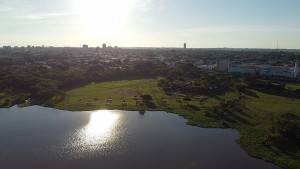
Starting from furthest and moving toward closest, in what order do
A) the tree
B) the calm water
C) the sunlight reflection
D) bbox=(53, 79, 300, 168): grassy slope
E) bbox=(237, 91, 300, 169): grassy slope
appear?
the tree < the sunlight reflection < bbox=(53, 79, 300, 168): grassy slope < bbox=(237, 91, 300, 169): grassy slope < the calm water

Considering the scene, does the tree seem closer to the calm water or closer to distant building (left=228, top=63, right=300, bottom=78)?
the calm water

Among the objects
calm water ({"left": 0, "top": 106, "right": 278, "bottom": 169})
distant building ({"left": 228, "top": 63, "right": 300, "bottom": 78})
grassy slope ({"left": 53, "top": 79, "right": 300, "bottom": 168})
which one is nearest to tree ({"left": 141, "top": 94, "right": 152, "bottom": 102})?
grassy slope ({"left": 53, "top": 79, "right": 300, "bottom": 168})

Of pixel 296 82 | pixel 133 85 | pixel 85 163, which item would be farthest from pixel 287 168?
pixel 296 82

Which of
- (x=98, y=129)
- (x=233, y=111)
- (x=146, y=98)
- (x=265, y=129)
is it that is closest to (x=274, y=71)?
(x=233, y=111)

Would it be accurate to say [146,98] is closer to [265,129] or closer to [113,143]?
[113,143]

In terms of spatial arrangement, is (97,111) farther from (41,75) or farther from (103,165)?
(41,75)

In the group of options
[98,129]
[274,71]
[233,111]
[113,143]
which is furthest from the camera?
[274,71]

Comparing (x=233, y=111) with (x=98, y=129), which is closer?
(x=98, y=129)

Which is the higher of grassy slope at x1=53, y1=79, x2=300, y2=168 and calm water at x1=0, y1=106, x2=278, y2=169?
grassy slope at x1=53, y1=79, x2=300, y2=168

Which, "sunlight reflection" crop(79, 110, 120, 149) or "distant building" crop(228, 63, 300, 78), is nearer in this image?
"sunlight reflection" crop(79, 110, 120, 149)
